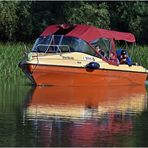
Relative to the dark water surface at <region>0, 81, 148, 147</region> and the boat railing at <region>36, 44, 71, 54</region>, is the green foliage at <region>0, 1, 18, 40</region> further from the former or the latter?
the dark water surface at <region>0, 81, 148, 147</region>

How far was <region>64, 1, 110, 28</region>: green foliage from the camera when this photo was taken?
48812 millimetres

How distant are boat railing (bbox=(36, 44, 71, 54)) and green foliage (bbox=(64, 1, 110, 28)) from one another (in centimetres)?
2055

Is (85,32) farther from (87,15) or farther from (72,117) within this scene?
(87,15)

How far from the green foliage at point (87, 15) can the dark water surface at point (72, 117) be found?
2360 cm

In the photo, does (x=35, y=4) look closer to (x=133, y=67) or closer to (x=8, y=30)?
(x=8, y=30)

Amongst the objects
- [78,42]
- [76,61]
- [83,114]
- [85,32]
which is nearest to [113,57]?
[85,32]

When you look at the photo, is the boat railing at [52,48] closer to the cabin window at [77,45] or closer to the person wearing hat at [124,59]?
the cabin window at [77,45]

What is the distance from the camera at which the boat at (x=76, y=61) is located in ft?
86.4

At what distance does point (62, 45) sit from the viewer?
27.4 meters

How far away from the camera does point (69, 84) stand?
27109mm

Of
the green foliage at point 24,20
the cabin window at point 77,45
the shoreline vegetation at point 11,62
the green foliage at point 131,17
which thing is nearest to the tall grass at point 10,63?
the shoreline vegetation at point 11,62

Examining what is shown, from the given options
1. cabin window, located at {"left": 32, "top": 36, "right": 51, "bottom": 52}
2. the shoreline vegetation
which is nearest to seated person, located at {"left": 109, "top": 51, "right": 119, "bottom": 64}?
cabin window, located at {"left": 32, "top": 36, "right": 51, "bottom": 52}

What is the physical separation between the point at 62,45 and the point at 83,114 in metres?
10.4

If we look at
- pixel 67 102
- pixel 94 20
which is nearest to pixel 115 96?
pixel 67 102
